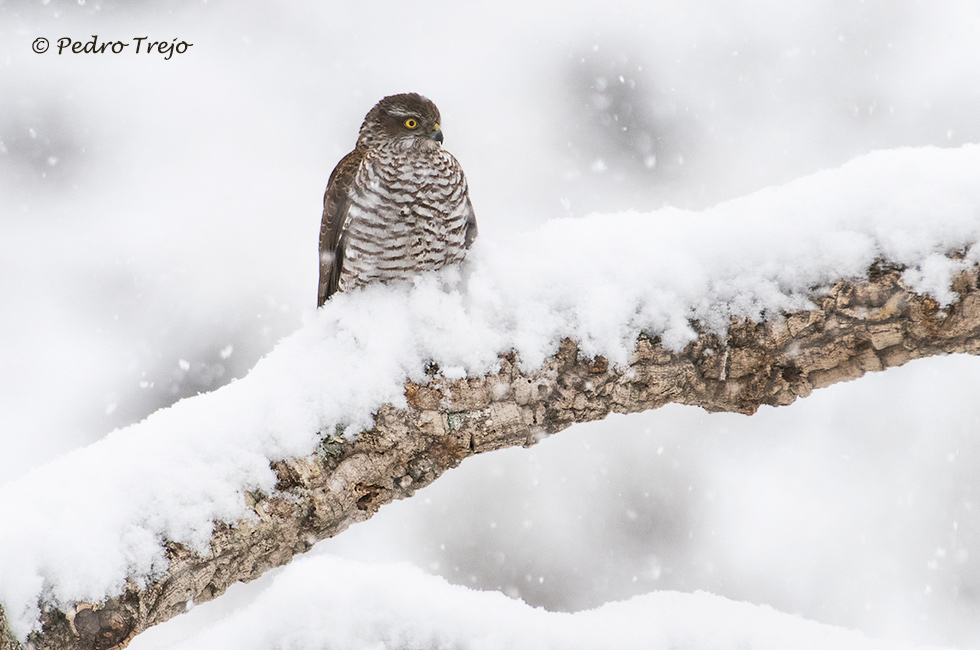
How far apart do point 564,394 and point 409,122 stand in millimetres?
1407

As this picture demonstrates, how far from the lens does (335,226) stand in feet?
9.82

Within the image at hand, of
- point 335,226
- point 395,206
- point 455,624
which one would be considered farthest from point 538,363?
point 335,226

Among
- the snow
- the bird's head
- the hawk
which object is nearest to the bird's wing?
the hawk

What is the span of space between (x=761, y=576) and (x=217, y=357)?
17.6 feet

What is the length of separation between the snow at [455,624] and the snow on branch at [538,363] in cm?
15

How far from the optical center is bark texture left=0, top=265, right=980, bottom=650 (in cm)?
202

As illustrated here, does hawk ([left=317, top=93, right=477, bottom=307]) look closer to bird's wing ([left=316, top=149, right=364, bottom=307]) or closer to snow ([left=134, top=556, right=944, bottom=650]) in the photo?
bird's wing ([left=316, top=149, right=364, bottom=307])

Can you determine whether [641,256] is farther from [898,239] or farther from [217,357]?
[217,357]

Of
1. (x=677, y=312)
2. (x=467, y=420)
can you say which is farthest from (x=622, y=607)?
(x=677, y=312)

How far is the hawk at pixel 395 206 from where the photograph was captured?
274 centimetres

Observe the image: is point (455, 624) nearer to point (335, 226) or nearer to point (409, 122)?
point (335, 226)

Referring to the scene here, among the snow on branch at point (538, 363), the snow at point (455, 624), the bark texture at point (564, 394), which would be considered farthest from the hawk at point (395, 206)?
the snow at point (455, 624)

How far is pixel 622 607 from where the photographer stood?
2.37 meters

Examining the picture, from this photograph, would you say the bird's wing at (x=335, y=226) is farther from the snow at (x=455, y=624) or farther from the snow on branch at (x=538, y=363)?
the snow at (x=455, y=624)
